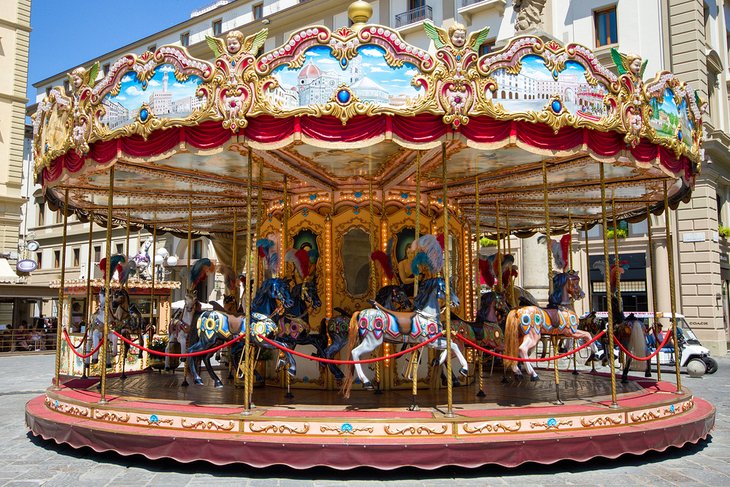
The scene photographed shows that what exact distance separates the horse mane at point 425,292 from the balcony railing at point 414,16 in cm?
2622

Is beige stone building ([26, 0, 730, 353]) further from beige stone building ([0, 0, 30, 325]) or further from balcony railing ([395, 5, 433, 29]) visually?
beige stone building ([0, 0, 30, 325])

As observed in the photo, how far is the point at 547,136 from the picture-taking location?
8047 millimetres

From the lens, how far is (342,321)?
10.5 meters

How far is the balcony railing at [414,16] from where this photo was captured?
3278 centimetres

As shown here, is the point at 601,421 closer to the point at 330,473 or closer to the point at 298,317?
→ the point at 330,473

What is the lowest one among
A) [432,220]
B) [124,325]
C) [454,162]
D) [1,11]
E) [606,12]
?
[124,325]

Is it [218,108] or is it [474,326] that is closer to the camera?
[218,108]

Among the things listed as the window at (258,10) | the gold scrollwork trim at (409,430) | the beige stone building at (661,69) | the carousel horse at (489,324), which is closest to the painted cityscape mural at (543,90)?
the gold scrollwork trim at (409,430)

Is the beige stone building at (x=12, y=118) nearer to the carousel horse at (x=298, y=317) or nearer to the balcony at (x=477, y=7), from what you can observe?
the balcony at (x=477, y=7)

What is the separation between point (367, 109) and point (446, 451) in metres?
4.02

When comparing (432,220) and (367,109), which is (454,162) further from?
(367,109)

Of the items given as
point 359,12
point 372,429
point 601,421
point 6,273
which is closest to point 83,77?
point 359,12

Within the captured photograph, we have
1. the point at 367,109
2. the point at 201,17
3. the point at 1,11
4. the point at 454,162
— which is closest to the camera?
the point at 367,109

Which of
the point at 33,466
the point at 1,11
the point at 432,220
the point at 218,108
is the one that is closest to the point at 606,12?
the point at 432,220
